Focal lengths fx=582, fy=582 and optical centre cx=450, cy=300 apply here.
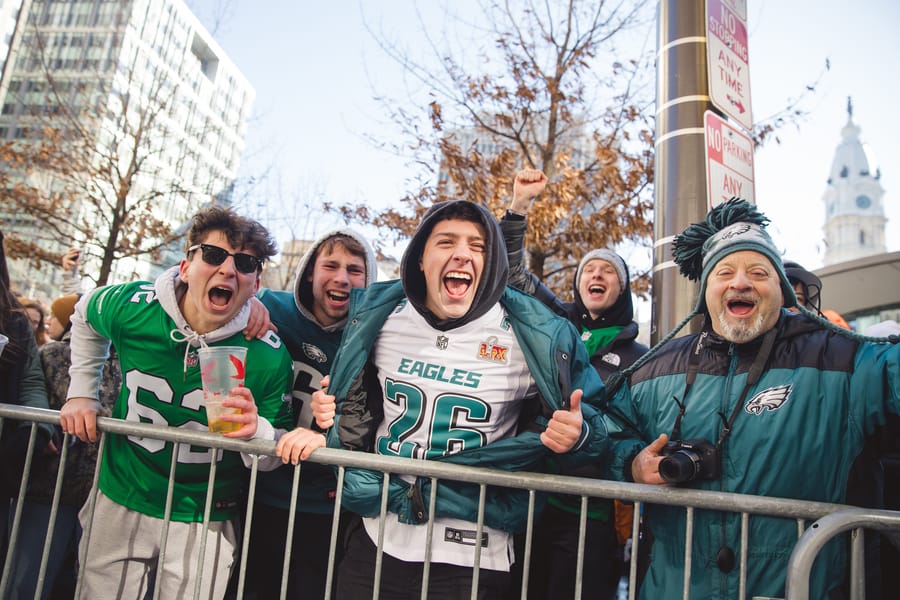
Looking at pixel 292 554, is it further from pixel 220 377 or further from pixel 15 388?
pixel 15 388

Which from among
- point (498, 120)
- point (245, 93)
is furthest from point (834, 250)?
point (498, 120)

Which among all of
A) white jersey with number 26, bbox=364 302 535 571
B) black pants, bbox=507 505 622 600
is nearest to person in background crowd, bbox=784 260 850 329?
black pants, bbox=507 505 622 600

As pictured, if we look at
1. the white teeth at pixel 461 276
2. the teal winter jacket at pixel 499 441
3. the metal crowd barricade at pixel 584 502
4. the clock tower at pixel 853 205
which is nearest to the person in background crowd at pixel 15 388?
the metal crowd barricade at pixel 584 502

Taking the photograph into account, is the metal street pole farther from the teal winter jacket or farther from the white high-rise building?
the white high-rise building

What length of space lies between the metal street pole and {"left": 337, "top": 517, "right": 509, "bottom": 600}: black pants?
6.39ft

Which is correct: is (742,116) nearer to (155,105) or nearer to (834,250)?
(155,105)

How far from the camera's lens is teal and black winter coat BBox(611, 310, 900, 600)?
2.00 metres

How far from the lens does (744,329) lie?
7.48 ft

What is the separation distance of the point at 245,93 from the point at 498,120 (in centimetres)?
6425

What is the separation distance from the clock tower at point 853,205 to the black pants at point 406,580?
375 ft

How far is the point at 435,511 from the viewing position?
222cm

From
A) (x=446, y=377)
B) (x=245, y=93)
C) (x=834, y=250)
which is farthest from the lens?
(x=834, y=250)

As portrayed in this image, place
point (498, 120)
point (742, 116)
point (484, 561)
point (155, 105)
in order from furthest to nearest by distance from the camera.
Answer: point (155, 105) → point (498, 120) → point (742, 116) → point (484, 561)

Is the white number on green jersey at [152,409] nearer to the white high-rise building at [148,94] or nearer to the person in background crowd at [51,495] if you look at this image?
the person in background crowd at [51,495]
